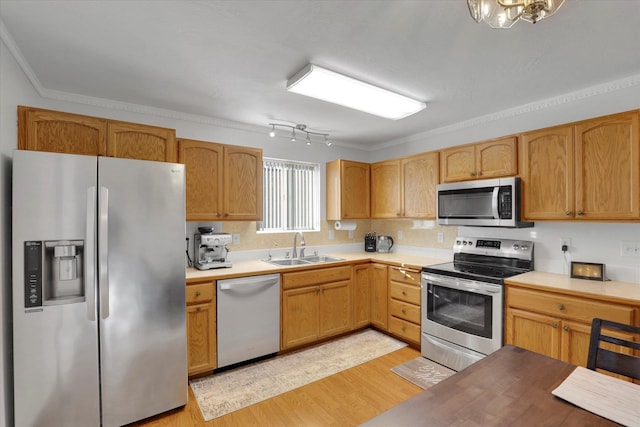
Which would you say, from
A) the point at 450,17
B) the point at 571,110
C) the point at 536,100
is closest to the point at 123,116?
the point at 450,17

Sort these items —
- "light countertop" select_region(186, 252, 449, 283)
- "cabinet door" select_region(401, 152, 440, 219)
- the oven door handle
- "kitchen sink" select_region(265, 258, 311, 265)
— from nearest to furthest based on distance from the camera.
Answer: the oven door handle, "light countertop" select_region(186, 252, 449, 283), "cabinet door" select_region(401, 152, 440, 219), "kitchen sink" select_region(265, 258, 311, 265)

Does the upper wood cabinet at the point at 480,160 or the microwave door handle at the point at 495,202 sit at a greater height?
the upper wood cabinet at the point at 480,160

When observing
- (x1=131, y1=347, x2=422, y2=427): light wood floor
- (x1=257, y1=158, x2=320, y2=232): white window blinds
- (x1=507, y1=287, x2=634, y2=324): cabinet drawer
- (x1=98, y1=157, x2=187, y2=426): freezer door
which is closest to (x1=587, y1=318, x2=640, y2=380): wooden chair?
(x1=507, y1=287, x2=634, y2=324): cabinet drawer

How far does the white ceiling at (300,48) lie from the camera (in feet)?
5.05

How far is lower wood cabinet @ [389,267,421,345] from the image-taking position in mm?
3127

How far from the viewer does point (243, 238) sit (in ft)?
11.3

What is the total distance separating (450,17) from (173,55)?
1667mm

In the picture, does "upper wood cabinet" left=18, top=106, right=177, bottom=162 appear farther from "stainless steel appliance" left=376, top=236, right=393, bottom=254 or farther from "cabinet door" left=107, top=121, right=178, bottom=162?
"stainless steel appliance" left=376, top=236, right=393, bottom=254

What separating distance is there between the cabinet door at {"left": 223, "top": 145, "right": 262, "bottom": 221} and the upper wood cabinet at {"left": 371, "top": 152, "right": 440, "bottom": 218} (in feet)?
5.40

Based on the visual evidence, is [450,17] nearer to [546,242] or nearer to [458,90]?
[458,90]

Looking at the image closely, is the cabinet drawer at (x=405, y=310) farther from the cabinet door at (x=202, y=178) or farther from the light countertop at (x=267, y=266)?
the cabinet door at (x=202, y=178)

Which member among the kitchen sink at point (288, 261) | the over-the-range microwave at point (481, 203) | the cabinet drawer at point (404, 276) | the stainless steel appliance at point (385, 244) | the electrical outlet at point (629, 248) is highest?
the over-the-range microwave at point (481, 203)

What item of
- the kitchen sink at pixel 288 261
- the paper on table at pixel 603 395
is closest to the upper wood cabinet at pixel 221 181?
the kitchen sink at pixel 288 261

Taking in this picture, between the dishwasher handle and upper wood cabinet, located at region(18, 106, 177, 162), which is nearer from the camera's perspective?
upper wood cabinet, located at region(18, 106, 177, 162)
